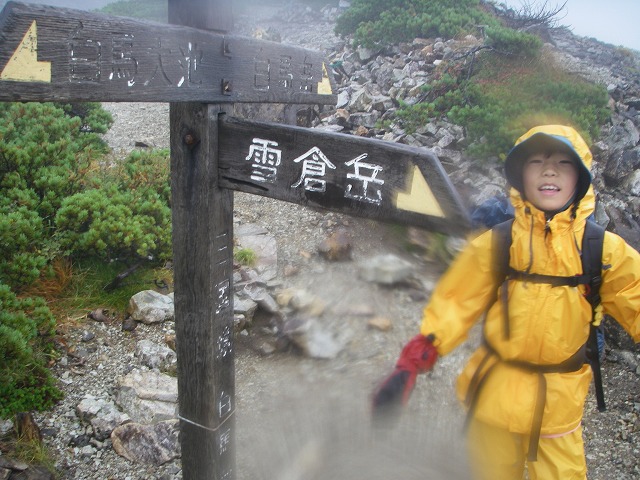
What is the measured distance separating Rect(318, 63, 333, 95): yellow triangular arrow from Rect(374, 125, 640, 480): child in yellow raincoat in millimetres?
967

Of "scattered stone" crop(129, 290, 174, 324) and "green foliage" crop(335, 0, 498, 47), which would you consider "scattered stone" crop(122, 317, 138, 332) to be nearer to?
"scattered stone" crop(129, 290, 174, 324)

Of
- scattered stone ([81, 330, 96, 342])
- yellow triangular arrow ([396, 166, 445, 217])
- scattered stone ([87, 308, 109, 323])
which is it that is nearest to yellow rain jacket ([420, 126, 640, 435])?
yellow triangular arrow ([396, 166, 445, 217])

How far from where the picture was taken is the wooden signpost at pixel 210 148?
145 centimetres

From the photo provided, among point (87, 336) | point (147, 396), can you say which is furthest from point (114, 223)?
point (147, 396)

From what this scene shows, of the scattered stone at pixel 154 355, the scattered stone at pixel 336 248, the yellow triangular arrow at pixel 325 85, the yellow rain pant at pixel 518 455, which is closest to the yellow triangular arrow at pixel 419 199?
the yellow triangular arrow at pixel 325 85

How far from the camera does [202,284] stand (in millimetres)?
2205

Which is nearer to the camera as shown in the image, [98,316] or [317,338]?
[98,316]


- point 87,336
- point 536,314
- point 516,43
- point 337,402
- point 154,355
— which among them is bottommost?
point 337,402

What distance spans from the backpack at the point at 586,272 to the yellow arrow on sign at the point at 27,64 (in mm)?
1829

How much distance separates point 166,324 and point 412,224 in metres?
3.41

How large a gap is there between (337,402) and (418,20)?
37.5 feet

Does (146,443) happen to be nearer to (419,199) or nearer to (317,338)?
(317,338)

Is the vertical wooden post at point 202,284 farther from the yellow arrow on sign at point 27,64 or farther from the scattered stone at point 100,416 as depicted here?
the scattered stone at point 100,416

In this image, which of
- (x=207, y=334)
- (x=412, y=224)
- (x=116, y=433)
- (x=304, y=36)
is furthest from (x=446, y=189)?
(x=304, y=36)
